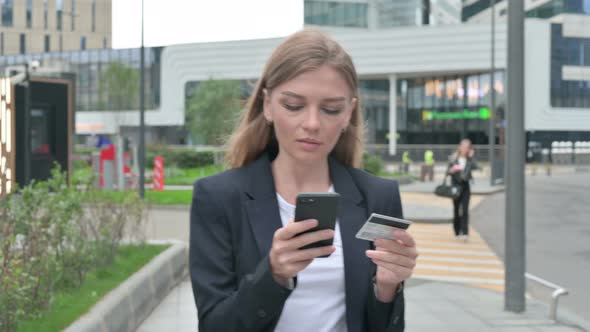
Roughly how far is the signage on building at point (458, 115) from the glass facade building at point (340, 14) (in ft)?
34.6

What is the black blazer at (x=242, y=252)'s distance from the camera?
197 centimetres

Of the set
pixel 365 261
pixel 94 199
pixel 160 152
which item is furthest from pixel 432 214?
pixel 160 152

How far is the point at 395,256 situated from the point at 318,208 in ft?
1.04

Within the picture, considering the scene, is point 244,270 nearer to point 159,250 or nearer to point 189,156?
point 159,250

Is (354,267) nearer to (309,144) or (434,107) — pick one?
(309,144)

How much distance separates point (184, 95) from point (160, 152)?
111ft

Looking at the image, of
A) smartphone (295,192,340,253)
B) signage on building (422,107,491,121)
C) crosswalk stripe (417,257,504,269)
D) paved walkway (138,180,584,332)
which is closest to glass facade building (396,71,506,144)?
signage on building (422,107,491,121)

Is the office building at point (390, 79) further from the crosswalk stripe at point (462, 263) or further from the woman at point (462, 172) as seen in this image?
the crosswalk stripe at point (462, 263)

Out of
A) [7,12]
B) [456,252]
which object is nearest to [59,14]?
[7,12]

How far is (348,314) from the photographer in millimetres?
2039

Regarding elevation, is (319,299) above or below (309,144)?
below

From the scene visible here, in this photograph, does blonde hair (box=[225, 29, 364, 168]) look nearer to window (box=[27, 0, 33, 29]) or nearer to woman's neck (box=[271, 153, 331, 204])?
woman's neck (box=[271, 153, 331, 204])

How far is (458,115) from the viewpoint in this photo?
211ft

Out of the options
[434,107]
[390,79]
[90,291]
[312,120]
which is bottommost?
[90,291]
